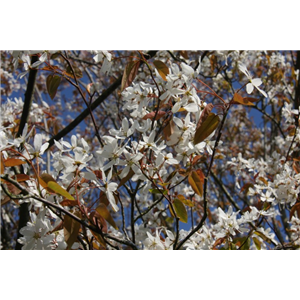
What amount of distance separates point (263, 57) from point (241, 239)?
3.39m

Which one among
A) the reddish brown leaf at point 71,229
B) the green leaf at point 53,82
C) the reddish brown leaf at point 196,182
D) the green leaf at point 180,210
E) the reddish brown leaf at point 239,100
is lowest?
the reddish brown leaf at point 71,229

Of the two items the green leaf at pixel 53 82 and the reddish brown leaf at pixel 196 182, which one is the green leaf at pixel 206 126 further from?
the green leaf at pixel 53 82

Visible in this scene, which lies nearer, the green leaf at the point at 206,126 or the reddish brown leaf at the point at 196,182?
the green leaf at the point at 206,126

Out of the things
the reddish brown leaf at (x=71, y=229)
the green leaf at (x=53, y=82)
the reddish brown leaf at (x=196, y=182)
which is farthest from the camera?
the green leaf at (x=53, y=82)

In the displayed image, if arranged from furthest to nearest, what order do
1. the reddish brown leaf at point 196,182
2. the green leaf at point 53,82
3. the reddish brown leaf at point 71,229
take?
the green leaf at point 53,82
the reddish brown leaf at point 196,182
the reddish brown leaf at point 71,229

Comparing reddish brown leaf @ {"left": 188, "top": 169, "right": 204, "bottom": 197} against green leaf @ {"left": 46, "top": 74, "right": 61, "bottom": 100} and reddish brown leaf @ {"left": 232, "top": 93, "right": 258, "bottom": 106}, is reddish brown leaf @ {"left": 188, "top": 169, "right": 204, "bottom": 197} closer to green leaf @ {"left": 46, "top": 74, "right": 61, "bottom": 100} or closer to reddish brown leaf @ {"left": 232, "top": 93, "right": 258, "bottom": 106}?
reddish brown leaf @ {"left": 232, "top": 93, "right": 258, "bottom": 106}

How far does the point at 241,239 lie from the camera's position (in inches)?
62.2

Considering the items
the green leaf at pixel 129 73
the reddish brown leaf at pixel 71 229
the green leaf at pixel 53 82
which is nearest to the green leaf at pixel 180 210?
the reddish brown leaf at pixel 71 229

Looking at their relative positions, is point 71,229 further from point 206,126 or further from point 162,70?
point 162,70

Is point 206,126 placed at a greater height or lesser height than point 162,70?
lesser

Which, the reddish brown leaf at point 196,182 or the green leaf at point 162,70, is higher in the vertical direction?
the green leaf at point 162,70

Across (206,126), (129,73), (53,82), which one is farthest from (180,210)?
(53,82)
